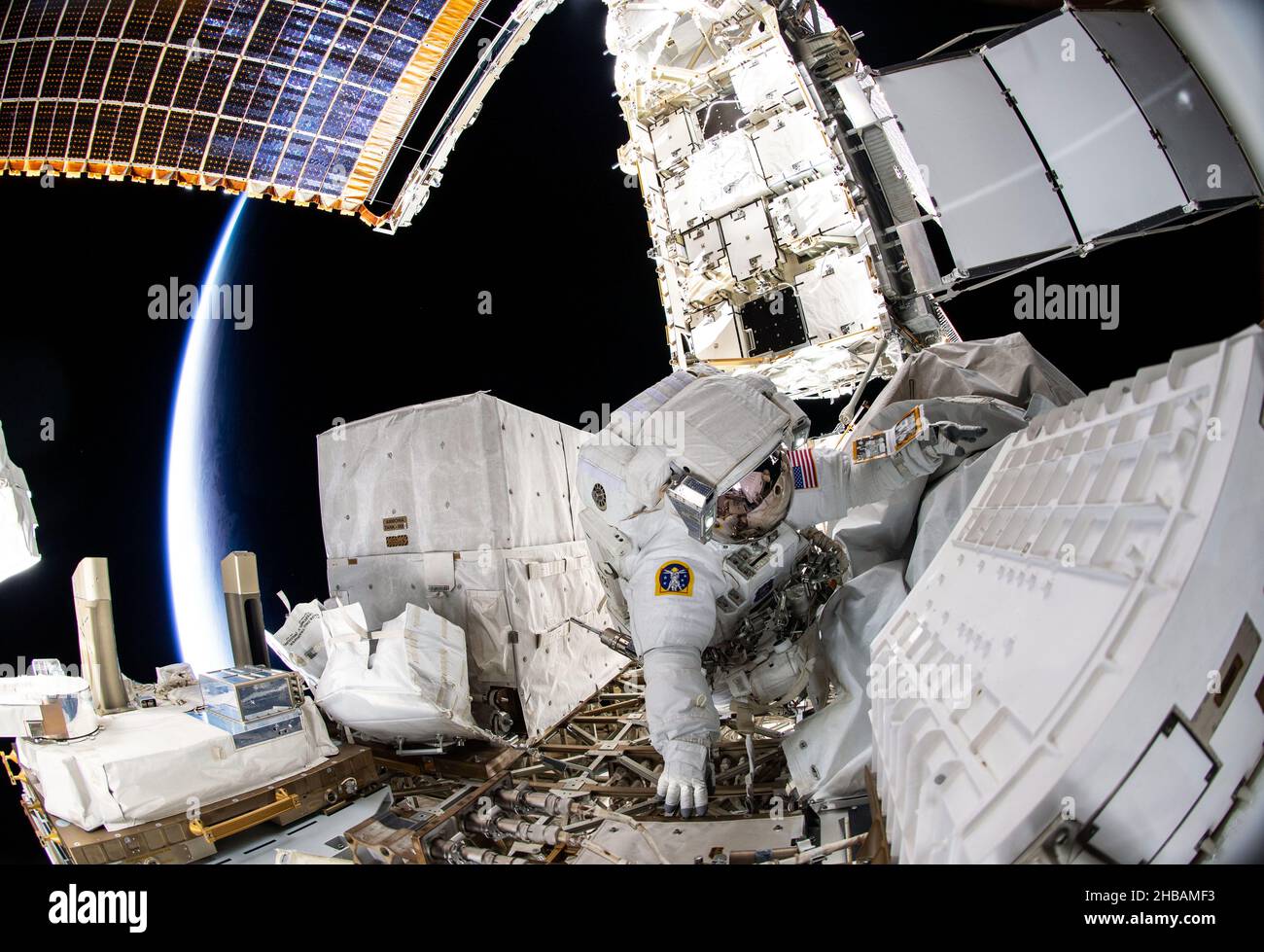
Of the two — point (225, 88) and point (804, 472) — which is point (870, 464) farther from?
point (225, 88)

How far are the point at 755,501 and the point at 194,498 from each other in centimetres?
484

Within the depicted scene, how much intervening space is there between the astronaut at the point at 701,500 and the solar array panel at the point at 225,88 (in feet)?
14.8

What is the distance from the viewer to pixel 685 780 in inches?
82.9

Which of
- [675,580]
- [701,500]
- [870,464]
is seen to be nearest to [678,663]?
[675,580]

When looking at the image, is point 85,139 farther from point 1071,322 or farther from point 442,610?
point 1071,322

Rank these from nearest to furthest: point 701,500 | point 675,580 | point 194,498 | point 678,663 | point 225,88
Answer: point 701,500
point 678,663
point 675,580
point 225,88
point 194,498

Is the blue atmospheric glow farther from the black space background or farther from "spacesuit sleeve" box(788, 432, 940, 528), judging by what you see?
"spacesuit sleeve" box(788, 432, 940, 528)

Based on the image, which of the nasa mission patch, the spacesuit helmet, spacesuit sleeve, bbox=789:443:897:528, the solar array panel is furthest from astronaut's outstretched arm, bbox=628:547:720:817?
the solar array panel

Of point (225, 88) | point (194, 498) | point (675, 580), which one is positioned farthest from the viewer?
point (194, 498)

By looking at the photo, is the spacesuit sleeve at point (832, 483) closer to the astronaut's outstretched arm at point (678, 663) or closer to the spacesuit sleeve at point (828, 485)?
the spacesuit sleeve at point (828, 485)

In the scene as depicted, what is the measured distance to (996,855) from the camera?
759mm

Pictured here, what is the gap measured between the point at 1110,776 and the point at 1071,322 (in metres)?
3.00

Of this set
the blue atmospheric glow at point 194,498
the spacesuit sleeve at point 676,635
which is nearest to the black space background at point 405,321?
the blue atmospheric glow at point 194,498
